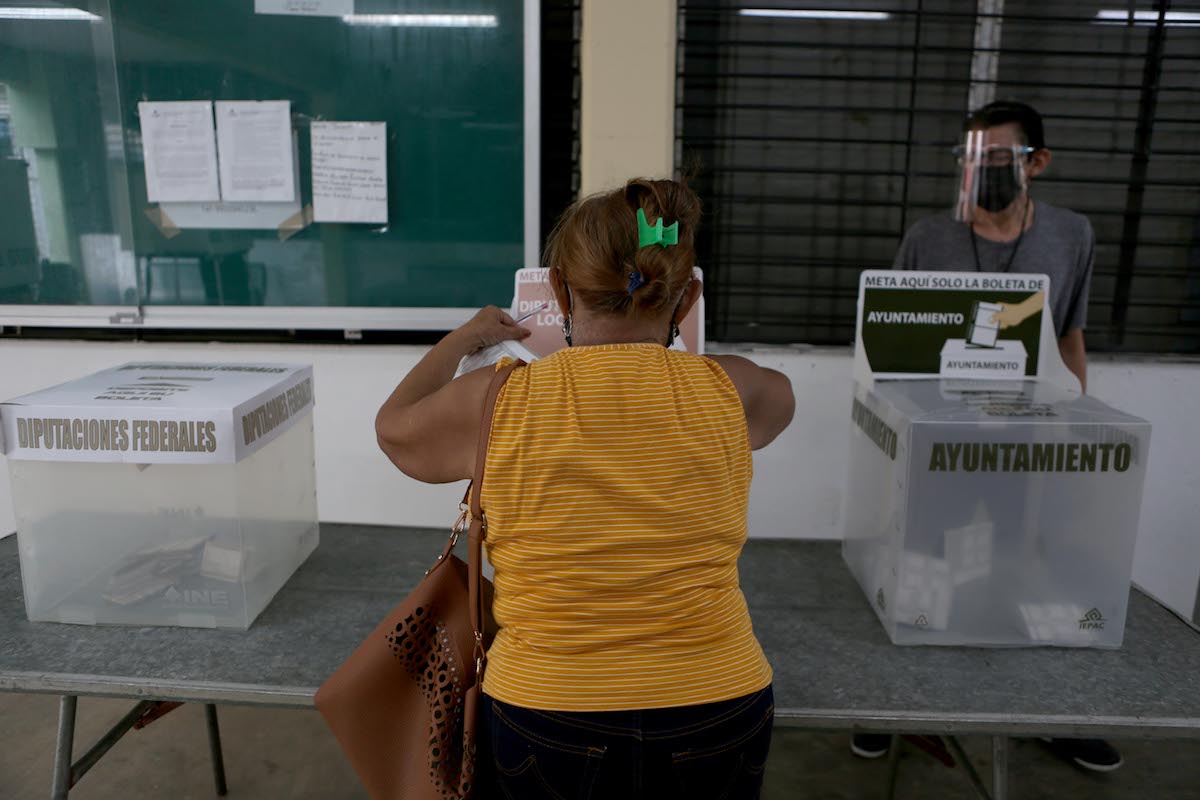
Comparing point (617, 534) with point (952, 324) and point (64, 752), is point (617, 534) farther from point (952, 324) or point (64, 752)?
point (64, 752)

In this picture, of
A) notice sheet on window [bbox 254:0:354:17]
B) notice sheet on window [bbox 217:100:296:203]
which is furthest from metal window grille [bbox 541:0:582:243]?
notice sheet on window [bbox 217:100:296:203]

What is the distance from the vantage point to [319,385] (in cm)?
246

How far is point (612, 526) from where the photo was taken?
900mm

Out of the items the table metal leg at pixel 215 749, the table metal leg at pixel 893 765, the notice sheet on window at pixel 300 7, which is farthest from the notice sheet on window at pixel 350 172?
the table metal leg at pixel 893 765

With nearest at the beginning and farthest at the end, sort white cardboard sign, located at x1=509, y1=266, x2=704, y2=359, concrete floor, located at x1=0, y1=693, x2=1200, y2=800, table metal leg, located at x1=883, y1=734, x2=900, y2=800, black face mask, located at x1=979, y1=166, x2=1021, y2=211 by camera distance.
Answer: white cardboard sign, located at x1=509, y1=266, x2=704, y2=359 < table metal leg, located at x1=883, y1=734, x2=900, y2=800 < black face mask, located at x1=979, y1=166, x2=1021, y2=211 < concrete floor, located at x1=0, y1=693, x2=1200, y2=800

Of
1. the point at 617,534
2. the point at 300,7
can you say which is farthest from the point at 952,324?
the point at 300,7

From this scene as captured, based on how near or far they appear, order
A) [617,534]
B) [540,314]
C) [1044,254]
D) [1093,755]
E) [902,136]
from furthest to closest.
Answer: [902,136], [1093,755], [1044,254], [540,314], [617,534]

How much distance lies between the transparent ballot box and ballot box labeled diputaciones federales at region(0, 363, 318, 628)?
104 cm

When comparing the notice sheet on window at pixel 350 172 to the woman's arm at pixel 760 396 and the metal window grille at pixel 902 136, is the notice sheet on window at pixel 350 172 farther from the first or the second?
the woman's arm at pixel 760 396

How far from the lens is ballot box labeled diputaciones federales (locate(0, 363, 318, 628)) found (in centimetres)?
128

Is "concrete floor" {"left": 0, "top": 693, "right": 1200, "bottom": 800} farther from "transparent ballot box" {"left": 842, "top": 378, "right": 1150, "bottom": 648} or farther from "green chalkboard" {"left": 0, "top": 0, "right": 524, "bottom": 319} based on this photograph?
"green chalkboard" {"left": 0, "top": 0, "right": 524, "bottom": 319}

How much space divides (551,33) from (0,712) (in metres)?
2.41

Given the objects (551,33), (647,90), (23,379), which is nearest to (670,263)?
(647,90)

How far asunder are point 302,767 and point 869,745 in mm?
1487
